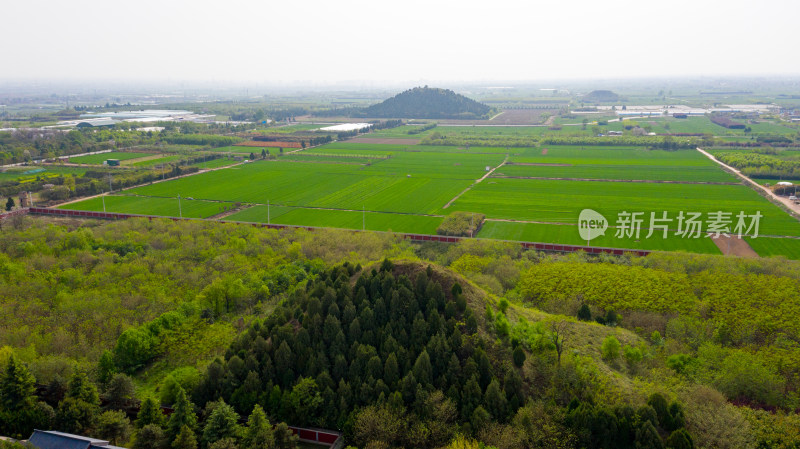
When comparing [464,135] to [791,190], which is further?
[464,135]

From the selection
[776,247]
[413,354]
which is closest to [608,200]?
[776,247]

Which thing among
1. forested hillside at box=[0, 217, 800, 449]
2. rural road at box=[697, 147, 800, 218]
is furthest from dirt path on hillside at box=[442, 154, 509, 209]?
rural road at box=[697, 147, 800, 218]

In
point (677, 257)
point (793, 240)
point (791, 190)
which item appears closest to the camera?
point (677, 257)

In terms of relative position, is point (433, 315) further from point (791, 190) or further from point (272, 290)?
point (791, 190)

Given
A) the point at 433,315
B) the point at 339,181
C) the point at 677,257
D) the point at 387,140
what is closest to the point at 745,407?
the point at 433,315

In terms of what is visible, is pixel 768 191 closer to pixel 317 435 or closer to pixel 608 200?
pixel 608 200

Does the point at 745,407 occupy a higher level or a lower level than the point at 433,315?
lower
